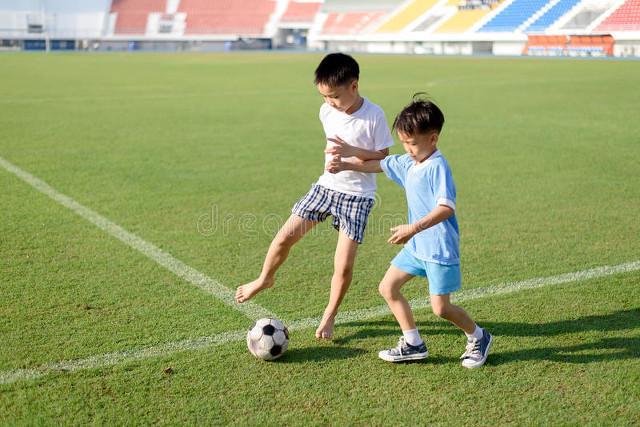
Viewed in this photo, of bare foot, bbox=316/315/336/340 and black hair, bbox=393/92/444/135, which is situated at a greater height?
black hair, bbox=393/92/444/135

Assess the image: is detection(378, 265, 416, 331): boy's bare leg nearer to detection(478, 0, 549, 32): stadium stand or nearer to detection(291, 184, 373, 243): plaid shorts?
detection(291, 184, 373, 243): plaid shorts

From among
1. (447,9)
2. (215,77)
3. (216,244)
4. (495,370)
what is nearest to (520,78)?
(215,77)

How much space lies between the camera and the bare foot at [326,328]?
12.7 ft

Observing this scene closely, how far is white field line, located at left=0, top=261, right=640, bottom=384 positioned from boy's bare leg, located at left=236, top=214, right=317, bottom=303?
286 millimetres

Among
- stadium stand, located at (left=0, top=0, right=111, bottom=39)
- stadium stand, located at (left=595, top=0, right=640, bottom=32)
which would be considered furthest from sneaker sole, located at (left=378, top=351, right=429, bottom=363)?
stadium stand, located at (left=0, top=0, right=111, bottom=39)

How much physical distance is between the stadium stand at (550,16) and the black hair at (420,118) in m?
44.8

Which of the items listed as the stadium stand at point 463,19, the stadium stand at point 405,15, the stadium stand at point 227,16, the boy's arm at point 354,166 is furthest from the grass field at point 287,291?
the stadium stand at point 227,16

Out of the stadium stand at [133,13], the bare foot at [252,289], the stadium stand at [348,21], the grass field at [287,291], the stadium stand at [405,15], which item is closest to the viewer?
the grass field at [287,291]

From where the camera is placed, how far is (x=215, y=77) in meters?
27.3

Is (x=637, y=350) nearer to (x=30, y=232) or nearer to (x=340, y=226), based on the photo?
(x=340, y=226)

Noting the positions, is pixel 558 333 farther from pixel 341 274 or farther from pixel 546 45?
pixel 546 45

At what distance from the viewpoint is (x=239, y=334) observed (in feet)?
13.0

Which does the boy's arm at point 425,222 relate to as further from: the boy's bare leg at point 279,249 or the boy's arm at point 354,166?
the boy's bare leg at point 279,249

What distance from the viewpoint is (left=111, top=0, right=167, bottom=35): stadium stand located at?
75000 millimetres
